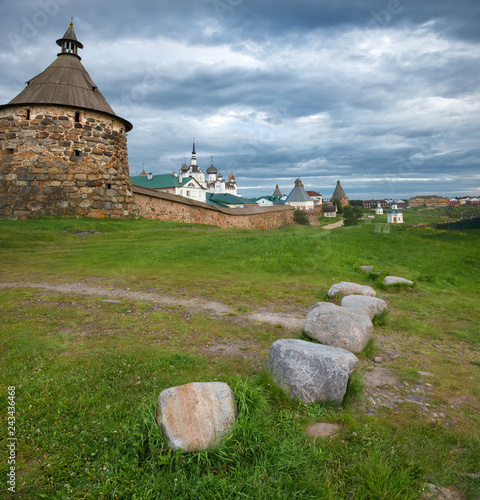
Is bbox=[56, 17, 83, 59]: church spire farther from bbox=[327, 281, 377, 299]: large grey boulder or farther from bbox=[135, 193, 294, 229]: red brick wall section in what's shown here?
bbox=[327, 281, 377, 299]: large grey boulder

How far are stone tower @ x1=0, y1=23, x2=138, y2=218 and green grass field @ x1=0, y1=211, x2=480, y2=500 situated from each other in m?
12.4

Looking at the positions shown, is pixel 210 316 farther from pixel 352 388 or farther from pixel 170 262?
pixel 170 262

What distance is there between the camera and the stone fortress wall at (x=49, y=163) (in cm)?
2110

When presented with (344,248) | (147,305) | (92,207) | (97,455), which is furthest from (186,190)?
(97,455)

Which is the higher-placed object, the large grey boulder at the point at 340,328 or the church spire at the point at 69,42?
the church spire at the point at 69,42

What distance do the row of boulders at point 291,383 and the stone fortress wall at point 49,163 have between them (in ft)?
65.3

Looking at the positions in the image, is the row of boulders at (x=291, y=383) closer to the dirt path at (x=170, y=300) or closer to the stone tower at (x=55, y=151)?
the dirt path at (x=170, y=300)

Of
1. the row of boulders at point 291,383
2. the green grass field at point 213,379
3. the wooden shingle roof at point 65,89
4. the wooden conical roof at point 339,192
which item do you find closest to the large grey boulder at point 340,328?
the row of boulders at point 291,383

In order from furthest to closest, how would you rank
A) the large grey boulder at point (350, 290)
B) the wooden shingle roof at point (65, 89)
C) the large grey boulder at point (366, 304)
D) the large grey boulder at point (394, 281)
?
the wooden shingle roof at point (65, 89) → the large grey boulder at point (394, 281) → the large grey boulder at point (350, 290) → the large grey boulder at point (366, 304)

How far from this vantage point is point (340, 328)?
550cm

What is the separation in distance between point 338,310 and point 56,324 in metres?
4.75

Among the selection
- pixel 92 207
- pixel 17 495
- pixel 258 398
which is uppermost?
pixel 92 207

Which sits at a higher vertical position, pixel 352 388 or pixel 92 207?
pixel 92 207

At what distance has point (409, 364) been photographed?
5191 mm
